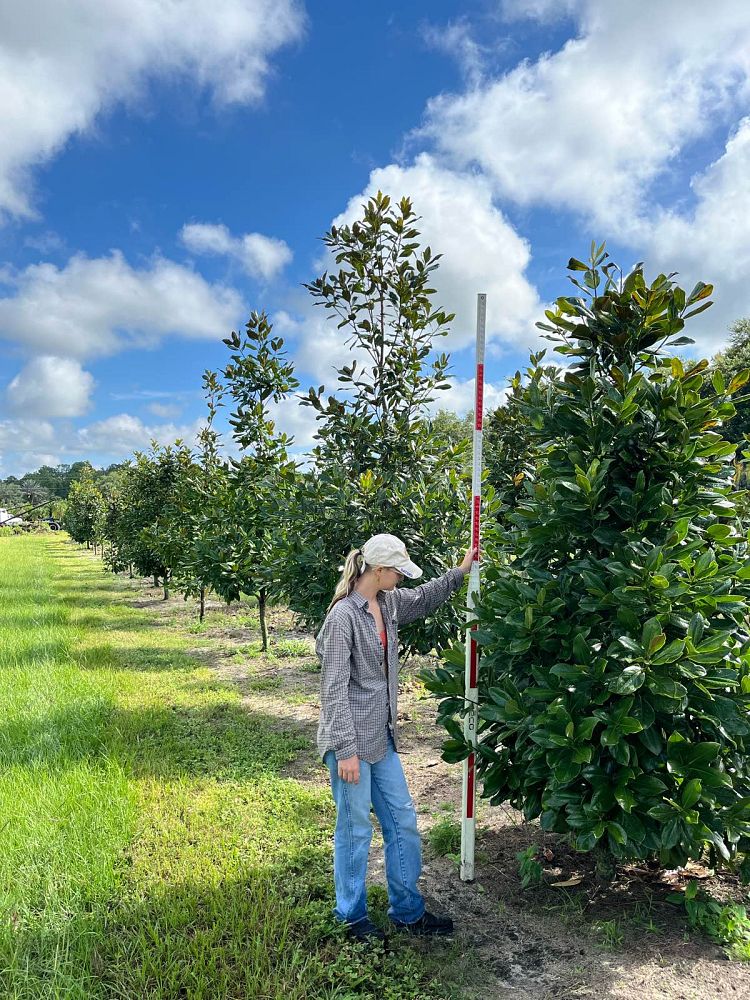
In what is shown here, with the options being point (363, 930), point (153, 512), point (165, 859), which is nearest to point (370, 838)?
point (363, 930)

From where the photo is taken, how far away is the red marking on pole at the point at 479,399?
158 inches

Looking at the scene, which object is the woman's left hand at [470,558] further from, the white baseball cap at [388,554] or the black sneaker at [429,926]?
the black sneaker at [429,926]

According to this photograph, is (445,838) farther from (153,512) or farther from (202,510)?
(153,512)

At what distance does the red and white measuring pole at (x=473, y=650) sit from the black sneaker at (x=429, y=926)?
524 millimetres

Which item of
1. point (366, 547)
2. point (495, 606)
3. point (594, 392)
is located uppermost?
point (594, 392)

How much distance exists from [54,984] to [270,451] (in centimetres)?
797

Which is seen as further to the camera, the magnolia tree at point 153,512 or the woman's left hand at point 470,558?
the magnolia tree at point 153,512

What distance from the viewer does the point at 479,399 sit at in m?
4.05

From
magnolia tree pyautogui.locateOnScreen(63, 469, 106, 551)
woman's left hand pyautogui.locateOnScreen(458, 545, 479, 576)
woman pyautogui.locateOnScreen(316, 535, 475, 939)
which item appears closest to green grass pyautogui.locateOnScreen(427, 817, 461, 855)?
woman pyautogui.locateOnScreen(316, 535, 475, 939)

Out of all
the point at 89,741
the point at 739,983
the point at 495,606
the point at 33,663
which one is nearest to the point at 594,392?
the point at 495,606

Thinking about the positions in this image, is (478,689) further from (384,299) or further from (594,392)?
(384,299)

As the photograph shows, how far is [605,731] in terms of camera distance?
3123 millimetres

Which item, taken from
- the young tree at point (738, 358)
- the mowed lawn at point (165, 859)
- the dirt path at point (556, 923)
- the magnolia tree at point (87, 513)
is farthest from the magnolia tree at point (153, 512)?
the young tree at point (738, 358)

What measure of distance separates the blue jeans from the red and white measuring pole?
0.52 metres
